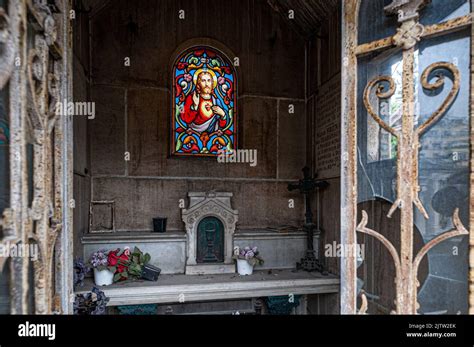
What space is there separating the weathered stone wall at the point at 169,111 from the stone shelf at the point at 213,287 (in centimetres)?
103

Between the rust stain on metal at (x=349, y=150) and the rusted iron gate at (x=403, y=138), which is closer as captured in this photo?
the rusted iron gate at (x=403, y=138)

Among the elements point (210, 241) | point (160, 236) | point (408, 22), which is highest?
point (408, 22)

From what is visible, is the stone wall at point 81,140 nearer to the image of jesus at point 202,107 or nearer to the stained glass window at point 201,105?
the stained glass window at point 201,105

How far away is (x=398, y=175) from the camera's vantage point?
140 cm

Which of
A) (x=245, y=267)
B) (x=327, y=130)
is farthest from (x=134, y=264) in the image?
(x=327, y=130)

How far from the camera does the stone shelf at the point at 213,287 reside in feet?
11.4

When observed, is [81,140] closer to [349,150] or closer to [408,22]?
[349,150]

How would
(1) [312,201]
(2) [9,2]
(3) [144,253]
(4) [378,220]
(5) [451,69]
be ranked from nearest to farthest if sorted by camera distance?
1. (2) [9,2]
2. (5) [451,69]
3. (4) [378,220]
4. (3) [144,253]
5. (1) [312,201]

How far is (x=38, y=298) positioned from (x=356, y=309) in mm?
1533

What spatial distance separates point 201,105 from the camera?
483 cm

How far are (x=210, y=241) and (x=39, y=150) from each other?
3.13 m

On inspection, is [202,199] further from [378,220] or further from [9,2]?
[9,2]

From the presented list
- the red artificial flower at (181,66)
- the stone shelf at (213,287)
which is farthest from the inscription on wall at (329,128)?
the red artificial flower at (181,66)

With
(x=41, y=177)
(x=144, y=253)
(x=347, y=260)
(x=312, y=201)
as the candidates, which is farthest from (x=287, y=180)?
(x=41, y=177)
